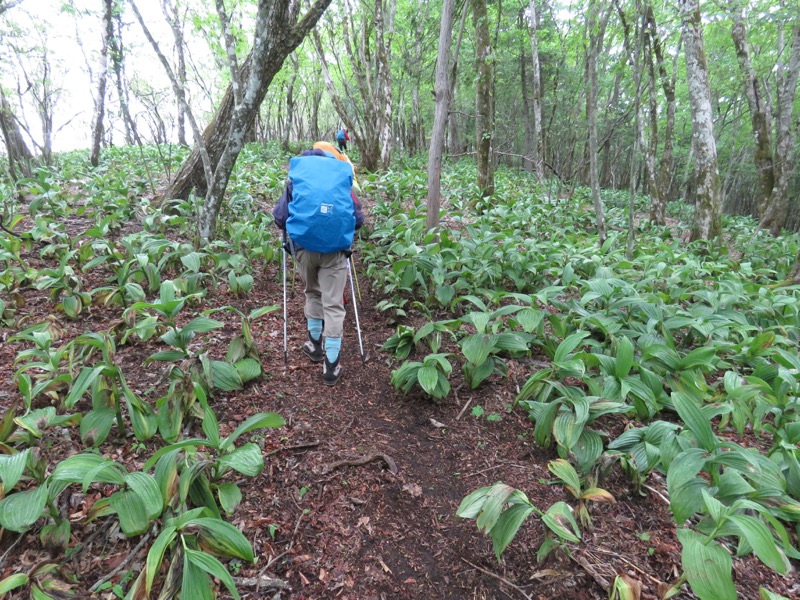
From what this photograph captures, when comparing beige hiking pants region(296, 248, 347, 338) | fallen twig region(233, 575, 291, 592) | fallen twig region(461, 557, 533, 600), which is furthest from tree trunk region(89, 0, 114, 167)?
fallen twig region(461, 557, 533, 600)

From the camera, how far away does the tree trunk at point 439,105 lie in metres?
5.05

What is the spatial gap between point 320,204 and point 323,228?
20 centimetres

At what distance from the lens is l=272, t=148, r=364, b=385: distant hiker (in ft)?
10.9

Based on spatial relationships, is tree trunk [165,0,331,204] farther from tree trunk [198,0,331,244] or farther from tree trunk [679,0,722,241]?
tree trunk [679,0,722,241]

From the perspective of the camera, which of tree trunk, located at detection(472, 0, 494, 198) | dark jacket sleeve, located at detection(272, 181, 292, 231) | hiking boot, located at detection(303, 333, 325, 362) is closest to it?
dark jacket sleeve, located at detection(272, 181, 292, 231)

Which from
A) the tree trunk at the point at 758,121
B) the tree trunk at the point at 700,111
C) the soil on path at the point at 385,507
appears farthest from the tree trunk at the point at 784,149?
the soil on path at the point at 385,507

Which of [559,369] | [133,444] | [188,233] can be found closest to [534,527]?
[559,369]

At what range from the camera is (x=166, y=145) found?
1402cm

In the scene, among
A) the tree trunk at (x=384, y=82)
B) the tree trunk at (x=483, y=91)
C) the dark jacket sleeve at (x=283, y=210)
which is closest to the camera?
the dark jacket sleeve at (x=283, y=210)

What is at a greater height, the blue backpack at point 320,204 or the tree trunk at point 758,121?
the tree trunk at point 758,121

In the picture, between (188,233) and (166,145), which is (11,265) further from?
(166,145)

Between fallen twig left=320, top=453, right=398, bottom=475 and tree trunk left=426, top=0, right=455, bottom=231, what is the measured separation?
387 centimetres

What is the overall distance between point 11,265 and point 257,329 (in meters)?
2.82

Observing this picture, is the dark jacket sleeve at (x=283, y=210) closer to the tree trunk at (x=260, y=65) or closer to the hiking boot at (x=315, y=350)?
the hiking boot at (x=315, y=350)
